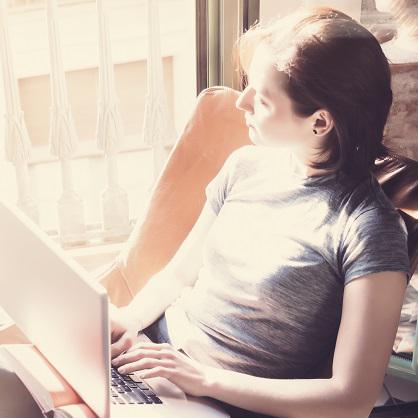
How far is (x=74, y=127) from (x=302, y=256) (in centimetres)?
→ 116

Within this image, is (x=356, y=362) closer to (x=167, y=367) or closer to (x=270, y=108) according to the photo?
(x=167, y=367)

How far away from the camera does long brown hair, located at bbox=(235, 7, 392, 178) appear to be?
1.04 meters

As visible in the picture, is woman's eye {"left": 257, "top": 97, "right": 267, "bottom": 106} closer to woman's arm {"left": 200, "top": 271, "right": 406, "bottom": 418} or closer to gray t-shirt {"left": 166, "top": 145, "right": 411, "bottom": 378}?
gray t-shirt {"left": 166, "top": 145, "right": 411, "bottom": 378}

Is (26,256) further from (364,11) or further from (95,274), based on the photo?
(364,11)

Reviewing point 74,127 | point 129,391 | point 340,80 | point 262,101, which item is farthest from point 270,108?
point 74,127

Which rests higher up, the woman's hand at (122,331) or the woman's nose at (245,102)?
the woman's nose at (245,102)

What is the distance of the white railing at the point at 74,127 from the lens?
6.26ft

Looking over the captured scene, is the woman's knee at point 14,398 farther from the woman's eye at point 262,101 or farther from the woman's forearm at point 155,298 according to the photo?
the woman's eye at point 262,101

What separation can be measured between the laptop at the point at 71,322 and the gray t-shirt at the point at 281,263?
0.43ft

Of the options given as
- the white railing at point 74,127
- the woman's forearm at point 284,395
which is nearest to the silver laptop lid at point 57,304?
the woman's forearm at point 284,395

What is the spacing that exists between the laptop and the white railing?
3.03 ft

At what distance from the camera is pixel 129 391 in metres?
1.10

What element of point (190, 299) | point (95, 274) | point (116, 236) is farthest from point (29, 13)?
point (190, 299)

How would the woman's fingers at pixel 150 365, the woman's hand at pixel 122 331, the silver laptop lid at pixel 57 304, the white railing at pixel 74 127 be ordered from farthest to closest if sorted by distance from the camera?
the white railing at pixel 74 127 → the woman's hand at pixel 122 331 → the woman's fingers at pixel 150 365 → the silver laptop lid at pixel 57 304
